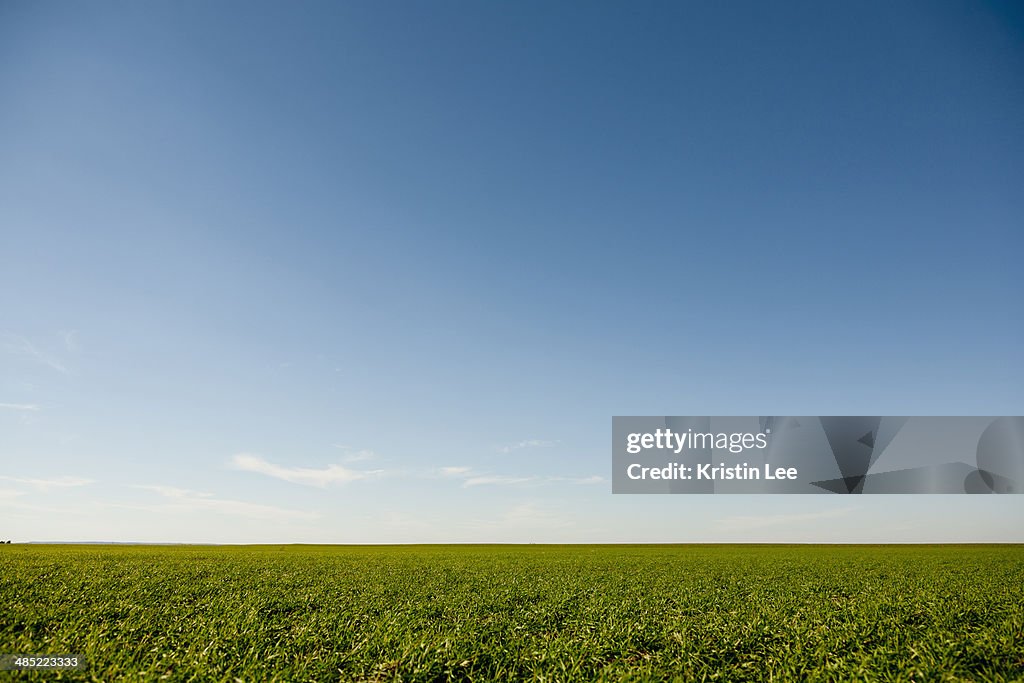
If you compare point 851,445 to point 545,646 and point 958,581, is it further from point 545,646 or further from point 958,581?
point 545,646

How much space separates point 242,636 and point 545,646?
7.37 metres

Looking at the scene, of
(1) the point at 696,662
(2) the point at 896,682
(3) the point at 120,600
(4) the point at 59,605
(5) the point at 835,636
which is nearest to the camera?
(2) the point at 896,682

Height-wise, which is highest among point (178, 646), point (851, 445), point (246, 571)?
point (851, 445)

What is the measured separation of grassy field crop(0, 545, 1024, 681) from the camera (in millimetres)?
10391

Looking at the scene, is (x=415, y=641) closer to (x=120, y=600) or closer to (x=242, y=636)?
(x=242, y=636)

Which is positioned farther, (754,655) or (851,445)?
(851,445)

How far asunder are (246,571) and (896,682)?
27.7 meters

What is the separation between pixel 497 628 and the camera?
13766 mm

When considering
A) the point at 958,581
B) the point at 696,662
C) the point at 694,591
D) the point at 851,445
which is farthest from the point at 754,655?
the point at 851,445

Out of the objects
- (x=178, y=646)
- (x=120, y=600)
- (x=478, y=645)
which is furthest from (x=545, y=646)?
(x=120, y=600)

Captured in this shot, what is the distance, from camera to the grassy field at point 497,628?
10391 millimetres

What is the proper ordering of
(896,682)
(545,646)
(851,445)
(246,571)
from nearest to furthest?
(896,682) < (545,646) < (246,571) < (851,445)

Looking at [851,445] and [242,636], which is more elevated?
[851,445]

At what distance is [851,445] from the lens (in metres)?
46.5
